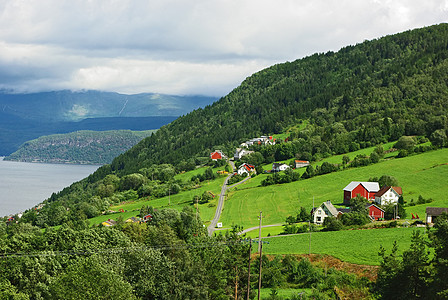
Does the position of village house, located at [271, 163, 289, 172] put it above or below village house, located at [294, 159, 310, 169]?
below

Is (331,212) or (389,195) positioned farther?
(389,195)

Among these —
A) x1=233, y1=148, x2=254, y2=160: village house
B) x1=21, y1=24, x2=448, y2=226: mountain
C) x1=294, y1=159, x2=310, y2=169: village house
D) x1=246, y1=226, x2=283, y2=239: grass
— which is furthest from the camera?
x1=233, y1=148, x2=254, y2=160: village house

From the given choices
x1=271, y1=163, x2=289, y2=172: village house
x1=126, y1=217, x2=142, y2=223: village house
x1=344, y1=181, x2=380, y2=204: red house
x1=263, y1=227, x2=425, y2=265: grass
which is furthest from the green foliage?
x1=271, y1=163, x2=289, y2=172: village house

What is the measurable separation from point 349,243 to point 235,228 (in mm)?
16030

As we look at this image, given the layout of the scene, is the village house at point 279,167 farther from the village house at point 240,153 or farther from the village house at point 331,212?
the village house at point 331,212

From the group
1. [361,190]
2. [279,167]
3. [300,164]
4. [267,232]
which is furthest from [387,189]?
[279,167]

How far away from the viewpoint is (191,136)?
585 feet

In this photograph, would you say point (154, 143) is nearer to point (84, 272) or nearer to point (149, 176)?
point (149, 176)

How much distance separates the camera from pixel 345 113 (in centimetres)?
14525

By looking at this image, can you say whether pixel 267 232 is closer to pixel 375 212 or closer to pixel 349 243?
pixel 349 243

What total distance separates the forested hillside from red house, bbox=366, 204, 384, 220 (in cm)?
4024

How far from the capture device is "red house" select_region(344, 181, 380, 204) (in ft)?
240

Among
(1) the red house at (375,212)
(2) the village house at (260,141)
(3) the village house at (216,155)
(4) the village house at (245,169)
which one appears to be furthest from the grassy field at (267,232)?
(2) the village house at (260,141)

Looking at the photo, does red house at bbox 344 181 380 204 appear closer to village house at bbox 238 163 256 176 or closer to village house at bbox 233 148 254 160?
village house at bbox 238 163 256 176
